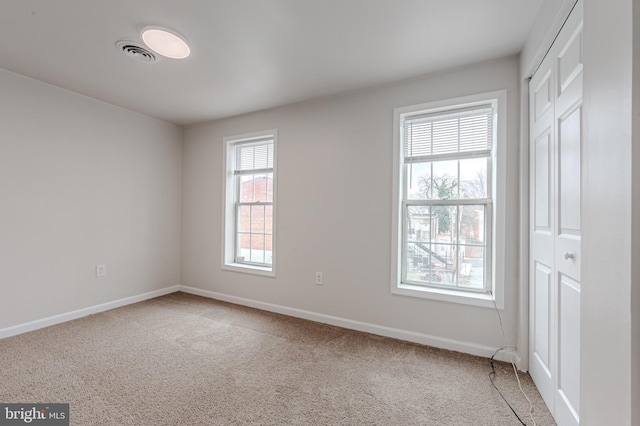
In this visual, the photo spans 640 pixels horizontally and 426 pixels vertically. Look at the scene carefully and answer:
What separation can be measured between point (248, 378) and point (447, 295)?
1732 millimetres

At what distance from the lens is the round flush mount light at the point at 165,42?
203 centimetres

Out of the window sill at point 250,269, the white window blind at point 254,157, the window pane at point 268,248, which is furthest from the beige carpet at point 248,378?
the white window blind at point 254,157

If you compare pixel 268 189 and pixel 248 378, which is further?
pixel 268 189

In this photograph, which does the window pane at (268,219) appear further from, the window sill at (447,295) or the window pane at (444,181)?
the window pane at (444,181)

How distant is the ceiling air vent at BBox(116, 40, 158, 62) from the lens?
2154mm

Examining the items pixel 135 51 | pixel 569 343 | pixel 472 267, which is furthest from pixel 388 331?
pixel 135 51

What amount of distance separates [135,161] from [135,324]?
198cm

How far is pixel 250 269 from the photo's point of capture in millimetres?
3635

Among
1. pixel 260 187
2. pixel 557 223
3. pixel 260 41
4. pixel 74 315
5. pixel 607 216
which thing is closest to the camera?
pixel 607 216

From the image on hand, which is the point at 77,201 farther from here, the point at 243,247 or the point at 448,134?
the point at 448,134

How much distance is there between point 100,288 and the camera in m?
3.35

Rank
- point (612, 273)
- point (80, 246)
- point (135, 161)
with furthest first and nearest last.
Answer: point (135, 161)
point (80, 246)
point (612, 273)

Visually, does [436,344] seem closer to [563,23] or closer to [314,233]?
[314,233]

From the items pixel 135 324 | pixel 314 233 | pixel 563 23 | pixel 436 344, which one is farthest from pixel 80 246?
pixel 563 23
